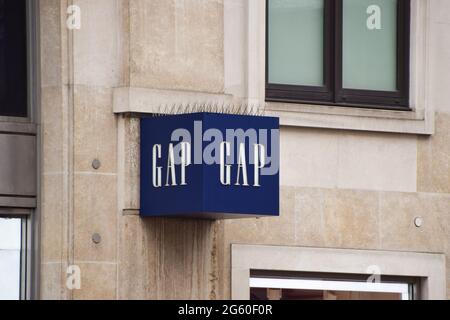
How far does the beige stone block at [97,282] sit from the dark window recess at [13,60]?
1861mm

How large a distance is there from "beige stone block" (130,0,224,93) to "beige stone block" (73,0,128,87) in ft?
0.37

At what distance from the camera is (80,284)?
17766mm

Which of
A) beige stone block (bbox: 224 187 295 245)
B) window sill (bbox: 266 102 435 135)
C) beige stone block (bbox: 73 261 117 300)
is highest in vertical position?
window sill (bbox: 266 102 435 135)

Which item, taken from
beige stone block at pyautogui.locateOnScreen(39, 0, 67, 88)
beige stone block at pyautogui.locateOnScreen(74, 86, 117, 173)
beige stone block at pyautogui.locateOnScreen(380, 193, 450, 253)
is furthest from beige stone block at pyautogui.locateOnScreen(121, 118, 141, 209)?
beige stone block at pyautogui.locateOnScreen(380, 193, 450, 253)

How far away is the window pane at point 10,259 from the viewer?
59.1 feet

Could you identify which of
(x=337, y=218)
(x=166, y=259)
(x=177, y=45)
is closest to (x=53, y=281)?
(x=166, y=259)

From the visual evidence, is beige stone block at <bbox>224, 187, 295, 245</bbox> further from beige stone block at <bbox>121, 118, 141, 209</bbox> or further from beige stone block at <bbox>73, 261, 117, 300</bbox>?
beige stone block at <bbox>73, 261, 117, 300</bbox>

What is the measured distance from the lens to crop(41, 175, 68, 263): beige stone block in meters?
17.8

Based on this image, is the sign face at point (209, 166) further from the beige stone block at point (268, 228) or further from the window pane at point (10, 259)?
the window pane at point (10, 259)

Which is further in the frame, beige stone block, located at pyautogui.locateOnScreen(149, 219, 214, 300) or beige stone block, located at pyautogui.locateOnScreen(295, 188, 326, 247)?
beige stone block, located at pyautogui.locateOnScreen(295, 188, 326, 247)

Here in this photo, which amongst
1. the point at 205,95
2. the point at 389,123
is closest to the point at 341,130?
the point at 389,123

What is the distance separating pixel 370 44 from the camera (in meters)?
20.2

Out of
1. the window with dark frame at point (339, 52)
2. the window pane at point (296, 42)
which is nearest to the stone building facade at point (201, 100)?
the window with dark frame at point (339, 52)

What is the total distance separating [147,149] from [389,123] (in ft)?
10.3
